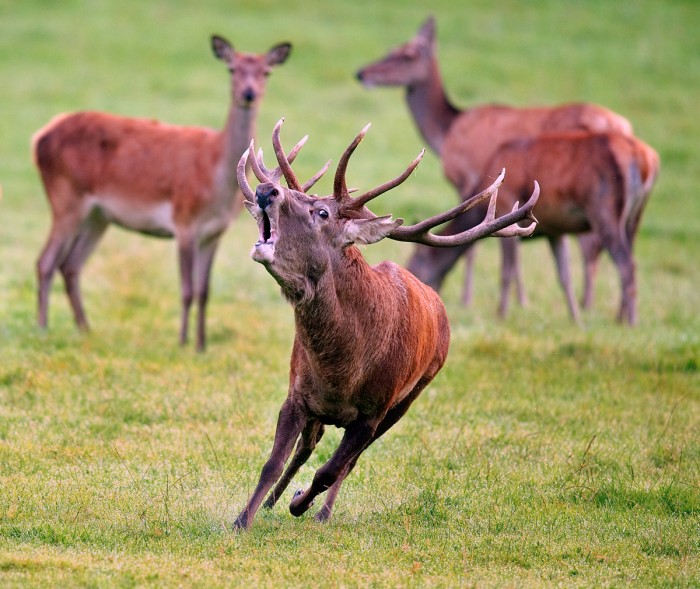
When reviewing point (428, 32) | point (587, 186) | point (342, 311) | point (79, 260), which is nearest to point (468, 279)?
point (587, 186)

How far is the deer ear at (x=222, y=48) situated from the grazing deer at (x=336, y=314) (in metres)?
5.28

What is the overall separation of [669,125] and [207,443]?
1667cm

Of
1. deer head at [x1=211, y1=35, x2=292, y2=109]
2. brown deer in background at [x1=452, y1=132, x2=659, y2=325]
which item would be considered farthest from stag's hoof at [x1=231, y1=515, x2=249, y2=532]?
brown deer in background at [x1=452, y1=132, x2=659, y2=325]

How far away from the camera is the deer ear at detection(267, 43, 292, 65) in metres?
10.9

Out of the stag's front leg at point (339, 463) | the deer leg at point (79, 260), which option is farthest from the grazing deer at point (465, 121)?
the stag's front leg at point (339, 463)

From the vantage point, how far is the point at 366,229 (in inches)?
214

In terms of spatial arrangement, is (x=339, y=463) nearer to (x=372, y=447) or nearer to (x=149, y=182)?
(x=372, y=447)

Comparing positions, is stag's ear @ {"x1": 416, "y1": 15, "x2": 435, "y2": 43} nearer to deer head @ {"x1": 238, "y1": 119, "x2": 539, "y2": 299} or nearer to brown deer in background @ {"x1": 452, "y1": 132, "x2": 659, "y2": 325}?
brown deer in background @ {"x1": 452, "y1": 132, "x2": 659, "y2": 325}

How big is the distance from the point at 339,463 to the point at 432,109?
10.5 metres

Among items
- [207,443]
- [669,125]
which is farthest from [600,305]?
[669,125]

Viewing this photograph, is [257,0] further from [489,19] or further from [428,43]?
[428,43]

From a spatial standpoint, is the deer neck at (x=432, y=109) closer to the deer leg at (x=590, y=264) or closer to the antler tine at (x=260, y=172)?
the deer leg at (x=590, y=264)

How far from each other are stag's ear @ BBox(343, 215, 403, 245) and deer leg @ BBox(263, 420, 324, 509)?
0.86 meters

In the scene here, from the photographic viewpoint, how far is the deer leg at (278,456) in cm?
548
